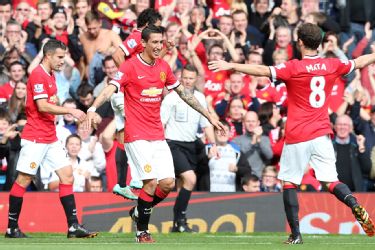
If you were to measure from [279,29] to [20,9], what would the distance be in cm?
467

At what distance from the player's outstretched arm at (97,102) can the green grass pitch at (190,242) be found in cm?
137

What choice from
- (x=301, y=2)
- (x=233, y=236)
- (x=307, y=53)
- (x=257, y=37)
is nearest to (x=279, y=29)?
Answer: (x=257, y=37)

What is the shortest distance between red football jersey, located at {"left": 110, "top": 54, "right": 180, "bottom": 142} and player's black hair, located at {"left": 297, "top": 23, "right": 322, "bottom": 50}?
5.79 ft

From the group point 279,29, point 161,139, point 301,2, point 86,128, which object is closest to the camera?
point 86,128

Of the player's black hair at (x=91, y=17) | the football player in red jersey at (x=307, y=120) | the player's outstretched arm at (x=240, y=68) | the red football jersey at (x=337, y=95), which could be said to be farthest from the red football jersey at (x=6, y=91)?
the football player in red jersey at (x=307, y=120)

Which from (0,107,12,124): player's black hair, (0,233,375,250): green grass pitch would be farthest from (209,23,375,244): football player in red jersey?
(0,107,12,124): player's black hair

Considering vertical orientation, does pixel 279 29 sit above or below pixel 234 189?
above

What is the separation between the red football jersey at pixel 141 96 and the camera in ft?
47.1

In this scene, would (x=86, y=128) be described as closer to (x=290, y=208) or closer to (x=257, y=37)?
(x=290, y=208)

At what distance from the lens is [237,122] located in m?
20.2

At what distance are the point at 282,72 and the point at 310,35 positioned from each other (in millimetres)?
525

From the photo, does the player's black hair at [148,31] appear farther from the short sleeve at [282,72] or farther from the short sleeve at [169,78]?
the short sleeve at [282,72]

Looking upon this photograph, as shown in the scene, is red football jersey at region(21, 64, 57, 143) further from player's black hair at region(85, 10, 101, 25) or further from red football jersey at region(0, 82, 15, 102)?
player's black hair at region(85, 10, 101, 25)

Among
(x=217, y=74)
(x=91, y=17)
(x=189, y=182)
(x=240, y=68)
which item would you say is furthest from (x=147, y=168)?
(x=91, y=17)
